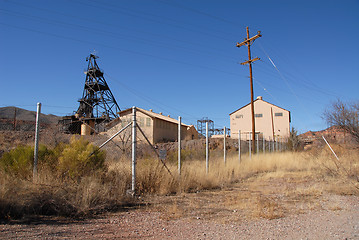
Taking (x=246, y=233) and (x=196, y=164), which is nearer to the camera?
(x=246, y=233)

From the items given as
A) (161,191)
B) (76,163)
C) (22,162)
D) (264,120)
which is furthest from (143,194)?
(264,120)

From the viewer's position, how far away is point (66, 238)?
382 centimetres

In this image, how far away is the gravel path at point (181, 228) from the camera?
13.3 ft

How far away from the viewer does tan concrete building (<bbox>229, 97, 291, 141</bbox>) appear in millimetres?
47719

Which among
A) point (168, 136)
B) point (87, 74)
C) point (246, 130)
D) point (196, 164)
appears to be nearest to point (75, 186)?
point (196, 164)

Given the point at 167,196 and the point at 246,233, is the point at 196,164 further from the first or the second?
the point at 246,233

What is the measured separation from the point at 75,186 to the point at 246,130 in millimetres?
46032

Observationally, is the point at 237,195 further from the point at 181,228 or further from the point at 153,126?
the point at 153,126

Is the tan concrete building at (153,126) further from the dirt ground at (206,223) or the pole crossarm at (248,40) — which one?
the dirt ground at (206,223)

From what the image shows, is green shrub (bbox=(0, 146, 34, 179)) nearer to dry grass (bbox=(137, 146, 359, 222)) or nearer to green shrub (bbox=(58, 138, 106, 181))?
green shrub (bbox=(58, 138, 106, 181))

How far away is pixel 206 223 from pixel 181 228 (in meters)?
0.54

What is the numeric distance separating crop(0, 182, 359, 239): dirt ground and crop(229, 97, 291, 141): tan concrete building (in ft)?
137

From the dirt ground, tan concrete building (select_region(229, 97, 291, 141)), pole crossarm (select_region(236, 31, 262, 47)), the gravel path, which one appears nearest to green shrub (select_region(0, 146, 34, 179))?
the dirt ground

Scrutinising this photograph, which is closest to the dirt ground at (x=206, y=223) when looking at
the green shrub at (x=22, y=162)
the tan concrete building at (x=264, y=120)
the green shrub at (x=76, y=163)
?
the green shrub at (x=76, y=163)
